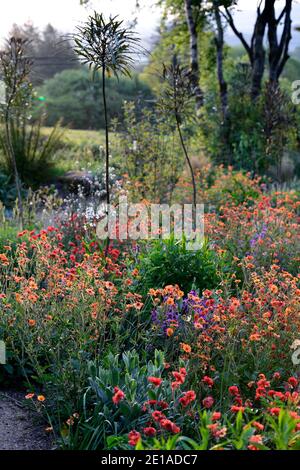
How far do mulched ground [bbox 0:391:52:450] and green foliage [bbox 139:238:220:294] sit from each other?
4.64 feet

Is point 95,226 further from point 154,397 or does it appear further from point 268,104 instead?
point 268,104

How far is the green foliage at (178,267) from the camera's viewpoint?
4566mm

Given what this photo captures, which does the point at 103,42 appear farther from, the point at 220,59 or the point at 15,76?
the point at 220,59

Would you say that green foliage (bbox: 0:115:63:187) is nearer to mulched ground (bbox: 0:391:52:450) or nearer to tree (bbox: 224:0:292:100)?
tree (bbox: 224:0:292:100)

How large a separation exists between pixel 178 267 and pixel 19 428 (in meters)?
1.85

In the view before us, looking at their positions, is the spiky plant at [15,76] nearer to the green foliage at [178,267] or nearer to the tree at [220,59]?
the green foliage at [178,267]

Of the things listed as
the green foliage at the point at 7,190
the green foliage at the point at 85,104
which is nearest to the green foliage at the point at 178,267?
the green foliage at the point at 7,190

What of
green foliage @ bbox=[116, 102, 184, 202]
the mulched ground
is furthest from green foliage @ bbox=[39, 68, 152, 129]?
the mulched ground

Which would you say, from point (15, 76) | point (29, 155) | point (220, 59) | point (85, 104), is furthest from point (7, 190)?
point (85, 104)

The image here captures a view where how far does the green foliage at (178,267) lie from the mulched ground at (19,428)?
4.64 ft

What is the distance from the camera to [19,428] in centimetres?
322

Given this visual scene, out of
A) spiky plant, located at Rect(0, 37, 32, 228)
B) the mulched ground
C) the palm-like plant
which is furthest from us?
spiky plant, located at Rect(0, 37, 32, 228)

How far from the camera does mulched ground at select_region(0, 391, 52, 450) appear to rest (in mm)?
3072

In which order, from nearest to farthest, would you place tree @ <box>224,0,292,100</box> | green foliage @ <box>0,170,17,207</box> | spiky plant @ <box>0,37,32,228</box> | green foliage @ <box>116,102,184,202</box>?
spiky plant @ <box>0,37,32,228</box>, green foliage @ <box>116,102,184,202</box>, green foliage @ <box>0,170,17,207</box>, tree @ <box>224,0,292,100</box>
